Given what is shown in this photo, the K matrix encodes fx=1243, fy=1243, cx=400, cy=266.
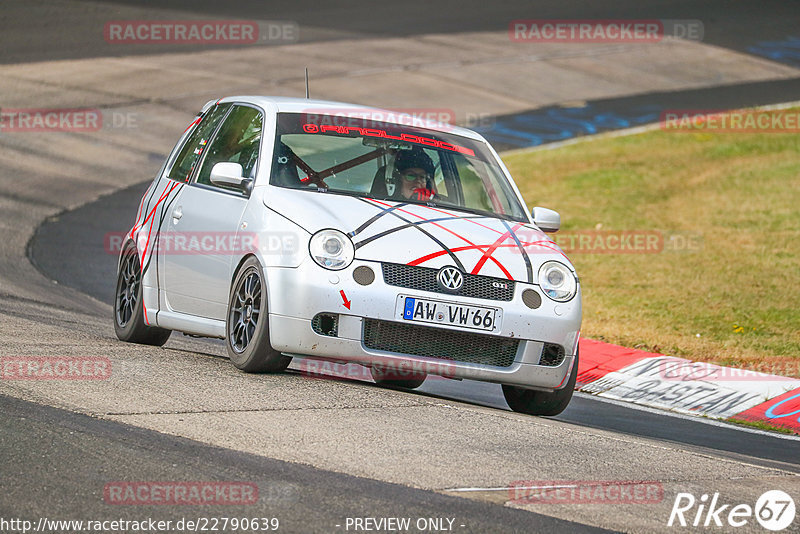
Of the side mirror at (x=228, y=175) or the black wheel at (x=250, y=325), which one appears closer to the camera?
the black wheel at (x=250, y=325)

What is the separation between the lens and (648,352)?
10.6 metres

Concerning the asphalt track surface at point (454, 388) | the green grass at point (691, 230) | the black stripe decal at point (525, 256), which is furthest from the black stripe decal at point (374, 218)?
the green grass at point (691, 230)

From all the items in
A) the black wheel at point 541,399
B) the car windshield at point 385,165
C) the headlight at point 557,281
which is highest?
the car windshield at point 385,165

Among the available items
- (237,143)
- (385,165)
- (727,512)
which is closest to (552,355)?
(385,165)

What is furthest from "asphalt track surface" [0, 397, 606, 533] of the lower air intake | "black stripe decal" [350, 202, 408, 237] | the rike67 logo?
the lower air intake

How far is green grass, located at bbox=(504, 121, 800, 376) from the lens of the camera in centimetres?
1159

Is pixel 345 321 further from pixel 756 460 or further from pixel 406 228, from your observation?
pixel 756 460

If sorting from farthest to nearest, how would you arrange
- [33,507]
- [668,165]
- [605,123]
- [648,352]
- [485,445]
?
[605,123], [668,165], [648,352], [485,445], [33,507]

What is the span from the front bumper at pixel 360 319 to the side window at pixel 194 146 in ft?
6.37

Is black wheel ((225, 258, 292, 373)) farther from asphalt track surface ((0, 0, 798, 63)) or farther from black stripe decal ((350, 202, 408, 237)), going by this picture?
asphalt track surface ((0, 0, 798, 63))

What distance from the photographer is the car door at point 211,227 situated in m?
7.55

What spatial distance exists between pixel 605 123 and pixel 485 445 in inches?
778

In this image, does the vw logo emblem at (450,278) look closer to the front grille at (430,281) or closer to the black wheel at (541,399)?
the front grille at (430,281)

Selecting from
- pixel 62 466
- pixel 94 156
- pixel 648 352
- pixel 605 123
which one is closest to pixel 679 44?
pixel 605 123
